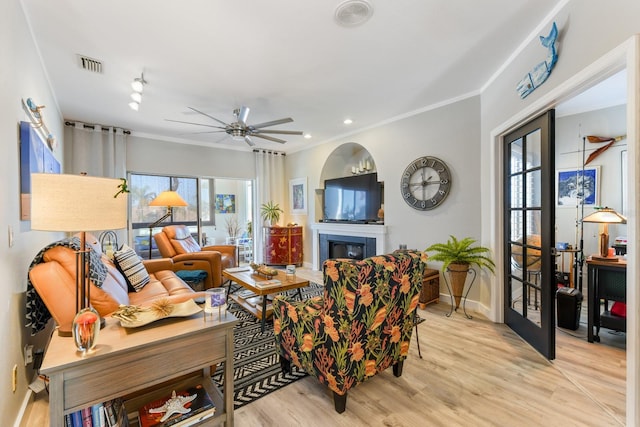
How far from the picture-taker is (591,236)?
3994mm

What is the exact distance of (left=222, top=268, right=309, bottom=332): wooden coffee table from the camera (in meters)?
2.87

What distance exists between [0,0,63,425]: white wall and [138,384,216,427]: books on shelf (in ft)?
2.24

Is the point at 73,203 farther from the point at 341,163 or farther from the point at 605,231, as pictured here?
the point at 341,163

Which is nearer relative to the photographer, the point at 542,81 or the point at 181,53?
the point at 542,81

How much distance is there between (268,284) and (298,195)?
11.7 ft

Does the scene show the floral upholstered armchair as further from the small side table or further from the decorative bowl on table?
the small side table

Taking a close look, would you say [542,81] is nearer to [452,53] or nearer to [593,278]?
[452,53]

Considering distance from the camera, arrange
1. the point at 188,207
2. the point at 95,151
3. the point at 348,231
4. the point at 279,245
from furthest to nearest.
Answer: the point at 279,245 < the point at 188,207 < the point at 348,231 < the point at 95,151

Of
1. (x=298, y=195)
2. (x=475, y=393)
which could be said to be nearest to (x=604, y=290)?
(x=475, y=393)

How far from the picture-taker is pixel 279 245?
233 inches

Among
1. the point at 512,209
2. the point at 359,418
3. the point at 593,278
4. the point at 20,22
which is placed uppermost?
the point at 20,22

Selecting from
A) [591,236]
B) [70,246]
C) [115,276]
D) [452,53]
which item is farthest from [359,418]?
[591,236]

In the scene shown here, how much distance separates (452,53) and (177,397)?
335 cm

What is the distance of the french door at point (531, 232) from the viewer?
229cm
